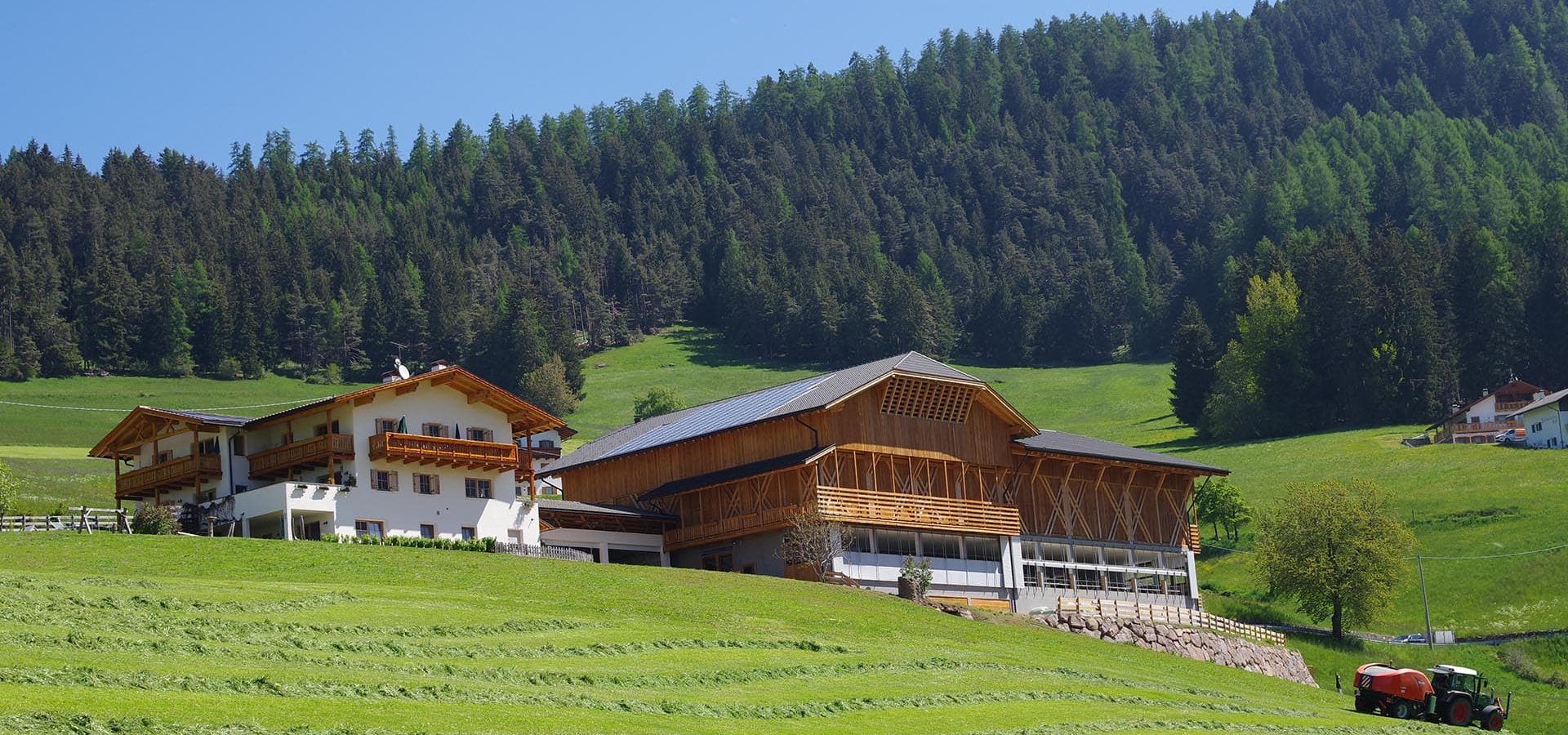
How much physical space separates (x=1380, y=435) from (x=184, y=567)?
328 ft

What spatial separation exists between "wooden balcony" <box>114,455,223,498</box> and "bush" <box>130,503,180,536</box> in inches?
265

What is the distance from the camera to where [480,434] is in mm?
70625

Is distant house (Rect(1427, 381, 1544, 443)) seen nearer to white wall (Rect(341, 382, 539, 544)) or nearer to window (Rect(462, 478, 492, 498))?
white wall (Rect(341, 382, 539, 544))

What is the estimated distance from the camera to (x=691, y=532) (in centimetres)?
7081

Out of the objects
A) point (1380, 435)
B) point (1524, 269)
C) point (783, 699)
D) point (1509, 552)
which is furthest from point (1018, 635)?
point (1524, 269)

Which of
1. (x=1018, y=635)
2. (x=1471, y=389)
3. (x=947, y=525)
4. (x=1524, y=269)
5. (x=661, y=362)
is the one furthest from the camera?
(x=661, y=362)

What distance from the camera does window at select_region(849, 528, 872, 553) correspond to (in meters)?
67.8

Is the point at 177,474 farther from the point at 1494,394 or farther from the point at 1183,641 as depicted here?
the point at 1494,394

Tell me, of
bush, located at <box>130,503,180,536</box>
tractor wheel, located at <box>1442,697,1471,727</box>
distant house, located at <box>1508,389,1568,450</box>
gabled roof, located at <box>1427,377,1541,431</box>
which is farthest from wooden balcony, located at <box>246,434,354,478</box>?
gabled roof, located at <box>1427,377,1541,431</box>

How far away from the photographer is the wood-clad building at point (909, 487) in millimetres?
68500

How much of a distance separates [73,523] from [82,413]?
9387 cm

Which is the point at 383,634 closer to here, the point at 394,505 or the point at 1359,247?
the point at 394,505

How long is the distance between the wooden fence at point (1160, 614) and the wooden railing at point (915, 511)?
15.9 feet

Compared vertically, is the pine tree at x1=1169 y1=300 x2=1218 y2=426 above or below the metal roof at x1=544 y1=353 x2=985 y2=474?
above
